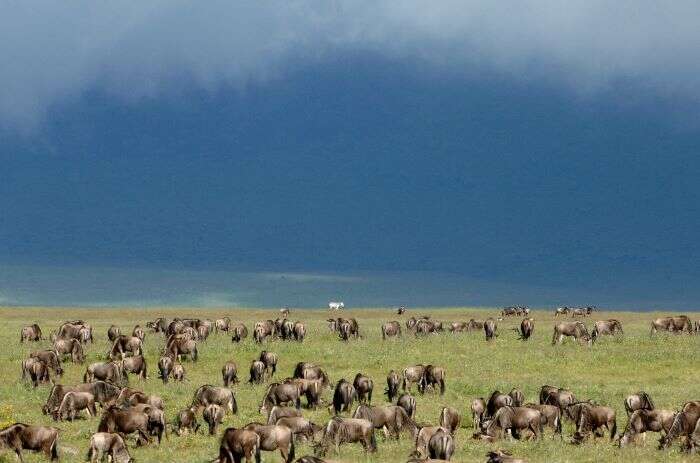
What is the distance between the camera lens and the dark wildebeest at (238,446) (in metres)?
21.1

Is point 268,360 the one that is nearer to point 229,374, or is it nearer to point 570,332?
point 229,374

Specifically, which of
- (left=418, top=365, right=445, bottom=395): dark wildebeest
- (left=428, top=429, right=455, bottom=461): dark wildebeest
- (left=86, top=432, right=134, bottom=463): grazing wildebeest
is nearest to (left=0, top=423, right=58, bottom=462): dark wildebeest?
(left=86, top=432, right=134, bottom=463): grazing wildebeest

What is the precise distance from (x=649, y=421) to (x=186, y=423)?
43.6 ft

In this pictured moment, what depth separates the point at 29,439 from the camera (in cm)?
2294

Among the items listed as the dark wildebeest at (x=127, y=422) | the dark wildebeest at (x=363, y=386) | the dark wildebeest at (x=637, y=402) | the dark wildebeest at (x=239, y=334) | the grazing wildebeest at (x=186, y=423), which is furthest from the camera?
the dark wildebeest at (x=239, y=334)

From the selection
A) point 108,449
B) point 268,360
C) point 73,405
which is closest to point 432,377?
point 268,360

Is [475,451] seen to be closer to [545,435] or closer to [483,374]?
[545,435]

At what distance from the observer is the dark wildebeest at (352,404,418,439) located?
2591 cm

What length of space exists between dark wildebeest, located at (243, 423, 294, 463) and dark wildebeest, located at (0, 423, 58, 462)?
5.04m

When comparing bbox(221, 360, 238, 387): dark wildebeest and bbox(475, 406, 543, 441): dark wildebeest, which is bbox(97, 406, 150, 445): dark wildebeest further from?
bbox(221, 360, 238, 387): dark wildebeest

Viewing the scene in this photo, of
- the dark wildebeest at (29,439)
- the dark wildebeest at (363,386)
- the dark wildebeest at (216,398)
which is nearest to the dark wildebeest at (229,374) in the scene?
the dark wildebeest at (216,398)

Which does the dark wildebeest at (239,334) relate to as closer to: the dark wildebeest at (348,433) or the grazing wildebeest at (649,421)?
the dark wildebeest at (348,433)

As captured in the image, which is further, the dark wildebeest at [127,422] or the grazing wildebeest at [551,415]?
the grazing wildebeest at [551,415]

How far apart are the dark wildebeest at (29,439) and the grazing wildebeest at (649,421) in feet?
50.1
